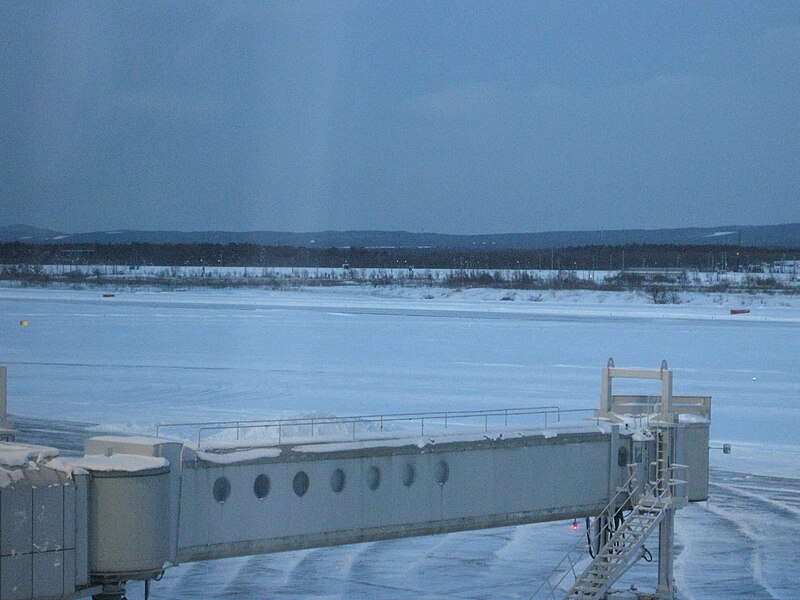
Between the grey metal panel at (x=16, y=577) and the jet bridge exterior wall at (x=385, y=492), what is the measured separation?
6.84 feet

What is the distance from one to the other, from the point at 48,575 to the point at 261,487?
3243mm

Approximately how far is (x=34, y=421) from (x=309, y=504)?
23.0 meters

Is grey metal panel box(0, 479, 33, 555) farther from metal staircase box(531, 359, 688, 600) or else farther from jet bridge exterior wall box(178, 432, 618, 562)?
metal staircase box(531, 359, 688, 600)

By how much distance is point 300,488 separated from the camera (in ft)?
52.5

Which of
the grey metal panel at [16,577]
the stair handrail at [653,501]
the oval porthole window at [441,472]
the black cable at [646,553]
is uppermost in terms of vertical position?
the oval porthole window at [441,472]

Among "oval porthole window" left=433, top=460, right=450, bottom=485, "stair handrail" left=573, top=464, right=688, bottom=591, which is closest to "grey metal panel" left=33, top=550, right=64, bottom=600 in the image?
"oval porthole window" left=433, top=460, right=450, bottom=485

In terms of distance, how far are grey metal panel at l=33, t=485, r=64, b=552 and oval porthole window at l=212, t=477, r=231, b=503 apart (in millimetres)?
2330

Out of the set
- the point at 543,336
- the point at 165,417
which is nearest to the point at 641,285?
the point at 543,336

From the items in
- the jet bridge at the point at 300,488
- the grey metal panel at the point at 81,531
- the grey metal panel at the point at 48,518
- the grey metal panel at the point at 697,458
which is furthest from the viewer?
the grey metal panel at the point at 697,458

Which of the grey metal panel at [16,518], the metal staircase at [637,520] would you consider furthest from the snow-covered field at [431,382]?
the grey metal panel at [16,518]

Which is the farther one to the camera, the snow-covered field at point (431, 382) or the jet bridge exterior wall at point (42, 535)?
the snow-covered field at point (431, 382)

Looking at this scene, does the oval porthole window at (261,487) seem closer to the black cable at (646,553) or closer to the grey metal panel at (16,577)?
the grey metal panel at (16,577)

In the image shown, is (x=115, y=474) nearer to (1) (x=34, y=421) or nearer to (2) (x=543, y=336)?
(1) (x=34, y=421)

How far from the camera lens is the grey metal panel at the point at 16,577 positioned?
42.1 ft
